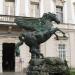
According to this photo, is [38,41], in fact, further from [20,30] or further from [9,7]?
[9,7]

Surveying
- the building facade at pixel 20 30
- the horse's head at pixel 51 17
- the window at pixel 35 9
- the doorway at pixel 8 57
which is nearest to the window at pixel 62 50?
the building facade at pixel 20 30

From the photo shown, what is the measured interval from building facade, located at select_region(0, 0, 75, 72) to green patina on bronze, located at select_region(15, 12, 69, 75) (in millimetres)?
16183

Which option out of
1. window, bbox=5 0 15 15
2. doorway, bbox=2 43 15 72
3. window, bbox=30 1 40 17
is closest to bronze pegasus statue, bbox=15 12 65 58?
window, bbox=5 0 15 15

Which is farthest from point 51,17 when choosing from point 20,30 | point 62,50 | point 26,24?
point 62,50

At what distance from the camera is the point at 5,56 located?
113 feet

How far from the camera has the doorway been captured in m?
33.3

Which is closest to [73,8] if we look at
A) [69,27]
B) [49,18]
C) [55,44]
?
[69,27]

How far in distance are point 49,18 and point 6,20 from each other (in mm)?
16457

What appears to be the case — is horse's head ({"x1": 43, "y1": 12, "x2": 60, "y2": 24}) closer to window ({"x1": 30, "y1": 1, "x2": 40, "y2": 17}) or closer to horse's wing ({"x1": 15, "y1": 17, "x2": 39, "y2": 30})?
horse's wing ({"x1": 15, "y1": 17, "x2": 39, "y2": 30})

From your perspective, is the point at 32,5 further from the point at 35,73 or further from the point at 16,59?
the point at 35,73

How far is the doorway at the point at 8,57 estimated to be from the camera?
33.3m

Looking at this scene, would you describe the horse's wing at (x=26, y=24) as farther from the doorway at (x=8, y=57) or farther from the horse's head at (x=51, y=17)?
the doorway at (x=8, y=57)

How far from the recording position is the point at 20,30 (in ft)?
102

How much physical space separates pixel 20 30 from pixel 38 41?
57.8 ft
